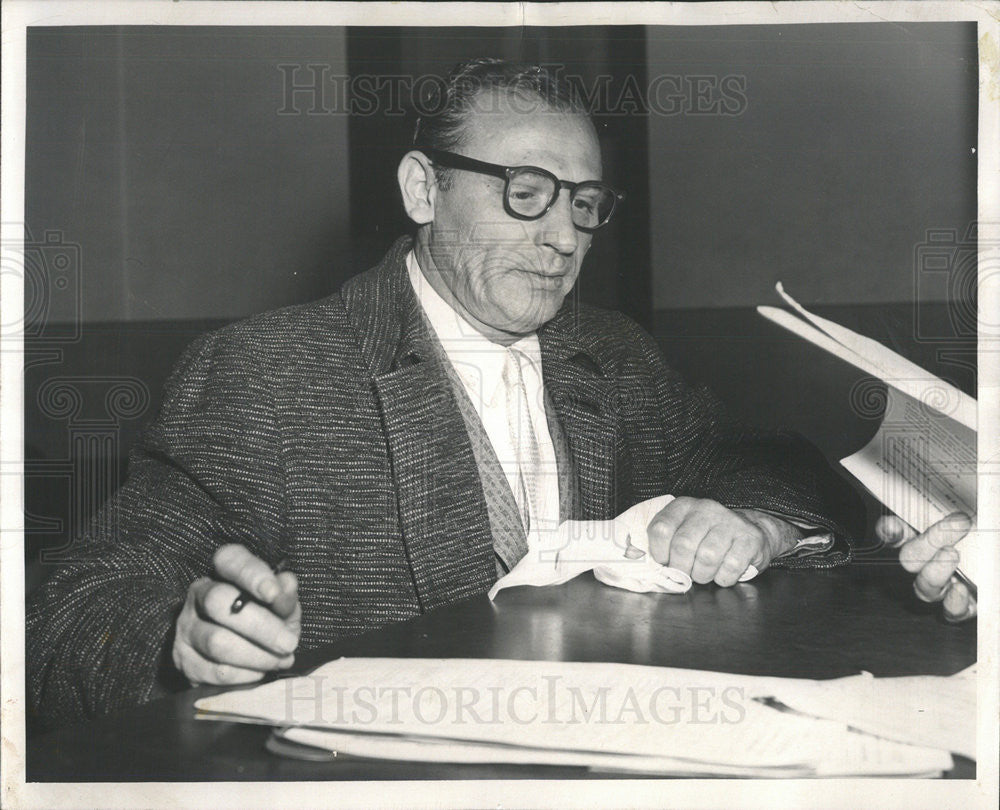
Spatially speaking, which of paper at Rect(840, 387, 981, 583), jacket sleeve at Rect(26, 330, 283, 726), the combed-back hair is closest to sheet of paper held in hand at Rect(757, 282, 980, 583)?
paper at Rect(840, 387, 981, 583)

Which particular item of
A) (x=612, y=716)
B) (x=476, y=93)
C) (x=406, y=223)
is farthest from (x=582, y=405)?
(x=612, y=716)

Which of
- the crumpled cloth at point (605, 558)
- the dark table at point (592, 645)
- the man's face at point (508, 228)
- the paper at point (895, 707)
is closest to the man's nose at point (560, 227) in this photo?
the man's face at point (508, 228)

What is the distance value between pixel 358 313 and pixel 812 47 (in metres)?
0.82

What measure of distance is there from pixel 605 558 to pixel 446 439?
0.29 metres

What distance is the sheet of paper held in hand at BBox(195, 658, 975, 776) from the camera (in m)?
0.89

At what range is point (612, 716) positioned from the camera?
96 centimetres

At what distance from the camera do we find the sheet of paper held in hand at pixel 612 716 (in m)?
0.89

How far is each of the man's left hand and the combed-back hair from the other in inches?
24.7

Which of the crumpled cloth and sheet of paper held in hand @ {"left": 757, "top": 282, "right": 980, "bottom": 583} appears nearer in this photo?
the crumpled cloth

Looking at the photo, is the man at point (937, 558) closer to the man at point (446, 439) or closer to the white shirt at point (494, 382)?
the man at point (446, 439)

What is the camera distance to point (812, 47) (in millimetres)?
1472

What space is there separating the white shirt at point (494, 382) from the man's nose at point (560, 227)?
0.17m

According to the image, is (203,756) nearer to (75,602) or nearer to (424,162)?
(75,602)

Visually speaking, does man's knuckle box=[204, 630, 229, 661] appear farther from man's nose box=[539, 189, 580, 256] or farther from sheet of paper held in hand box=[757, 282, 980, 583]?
sheet of paper held in hand box=[757, 282, 980, 583]
